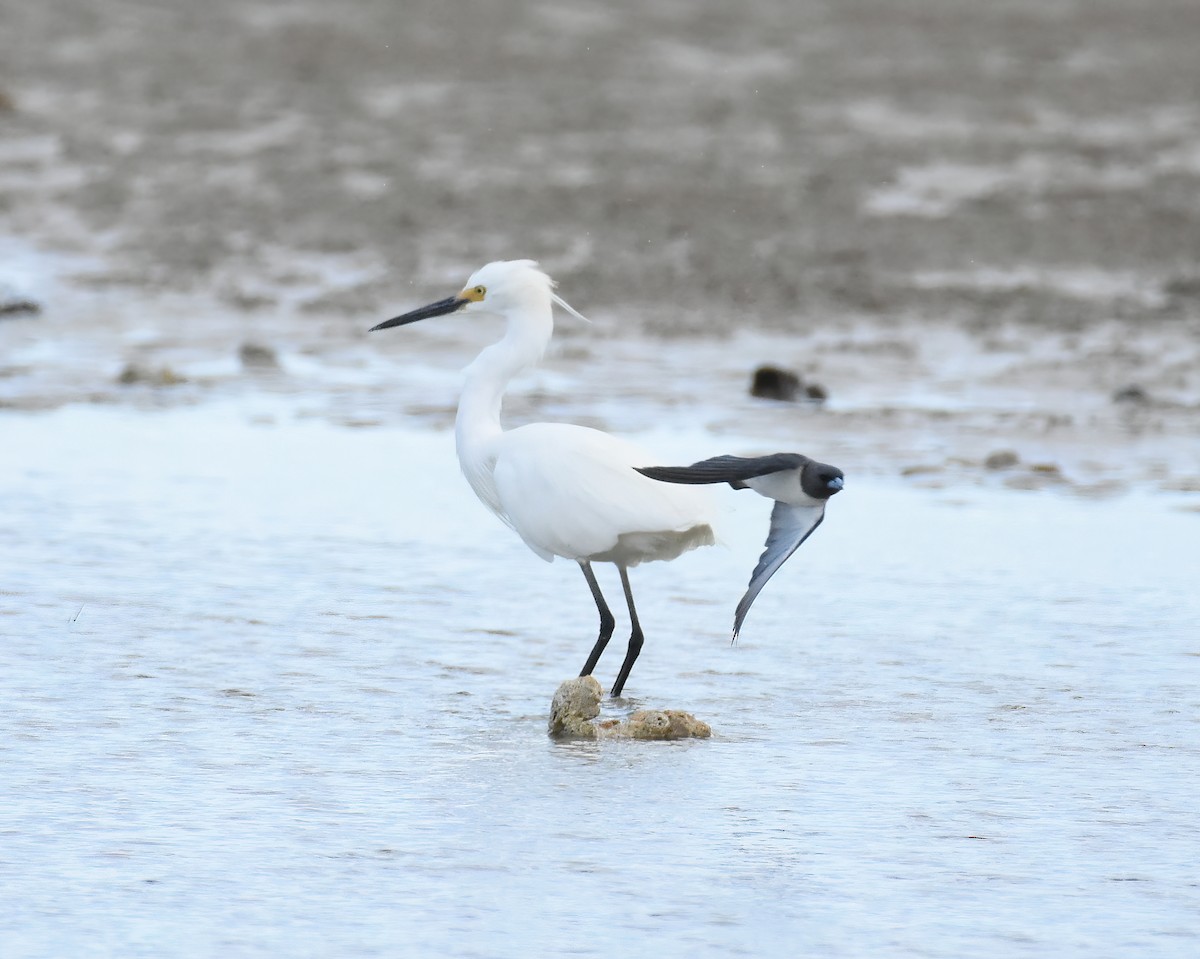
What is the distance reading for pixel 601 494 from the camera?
6.12 m

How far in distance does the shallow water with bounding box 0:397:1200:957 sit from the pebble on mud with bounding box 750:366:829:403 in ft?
7.07

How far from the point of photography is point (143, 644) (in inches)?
255

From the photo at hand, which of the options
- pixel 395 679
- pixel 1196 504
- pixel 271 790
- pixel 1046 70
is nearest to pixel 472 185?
pixel 1046 70

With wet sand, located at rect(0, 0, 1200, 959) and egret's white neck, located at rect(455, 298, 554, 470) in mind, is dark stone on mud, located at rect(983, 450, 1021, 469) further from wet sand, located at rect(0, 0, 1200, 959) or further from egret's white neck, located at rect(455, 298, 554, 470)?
egret's white neck, located at rect(455, 298, 554, 470)

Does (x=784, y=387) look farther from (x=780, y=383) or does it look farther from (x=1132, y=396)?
(x=1132, y=396)

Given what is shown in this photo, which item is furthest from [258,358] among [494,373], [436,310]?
[494,373]

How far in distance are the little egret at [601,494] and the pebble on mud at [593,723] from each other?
12.7 inches

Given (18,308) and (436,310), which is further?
(18,308)

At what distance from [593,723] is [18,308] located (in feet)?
30.7

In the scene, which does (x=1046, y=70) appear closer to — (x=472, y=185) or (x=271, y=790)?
(x=472, y=185)

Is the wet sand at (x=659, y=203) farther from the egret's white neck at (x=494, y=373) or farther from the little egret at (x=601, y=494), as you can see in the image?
the little egret at (x=601, y=494)

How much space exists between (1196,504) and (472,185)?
1025 cm

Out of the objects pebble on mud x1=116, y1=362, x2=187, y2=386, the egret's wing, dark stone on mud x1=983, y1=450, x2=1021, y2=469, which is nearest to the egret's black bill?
the egret's wing

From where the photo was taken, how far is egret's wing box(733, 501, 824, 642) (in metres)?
5.62
